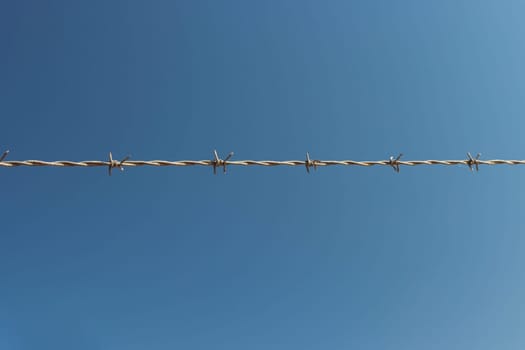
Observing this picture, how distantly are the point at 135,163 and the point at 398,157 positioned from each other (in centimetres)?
282

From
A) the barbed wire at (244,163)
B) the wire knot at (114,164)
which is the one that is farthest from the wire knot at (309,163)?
the wire knot at (114,164)

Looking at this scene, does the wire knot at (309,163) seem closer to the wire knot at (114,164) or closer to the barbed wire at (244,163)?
the barbed wire at (244,163)

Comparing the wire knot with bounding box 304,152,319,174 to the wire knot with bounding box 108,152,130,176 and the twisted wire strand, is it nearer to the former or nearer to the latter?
the twisted wire strand

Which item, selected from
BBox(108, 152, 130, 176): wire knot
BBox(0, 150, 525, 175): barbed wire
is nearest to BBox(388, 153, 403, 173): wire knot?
BBox(0, 150, 525, 175): barbed wire

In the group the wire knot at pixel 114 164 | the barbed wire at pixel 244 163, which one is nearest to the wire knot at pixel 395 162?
the barbed wire at pixel 244 163

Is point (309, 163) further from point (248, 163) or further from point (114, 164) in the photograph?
point (114, 164)

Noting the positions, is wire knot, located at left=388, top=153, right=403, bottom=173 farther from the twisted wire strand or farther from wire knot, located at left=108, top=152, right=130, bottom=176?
wire knot, located at left=108, top=152, right=130, bottom=176

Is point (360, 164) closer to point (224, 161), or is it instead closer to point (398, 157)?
point (398, 157)

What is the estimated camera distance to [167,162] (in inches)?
159

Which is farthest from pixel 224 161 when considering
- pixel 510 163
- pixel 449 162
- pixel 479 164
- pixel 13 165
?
pixel 510 163

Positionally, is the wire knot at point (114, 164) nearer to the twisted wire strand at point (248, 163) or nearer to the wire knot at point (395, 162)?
the twisted wire strand at point (248, 163)

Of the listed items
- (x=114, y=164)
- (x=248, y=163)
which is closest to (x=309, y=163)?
(x=248, y=163)

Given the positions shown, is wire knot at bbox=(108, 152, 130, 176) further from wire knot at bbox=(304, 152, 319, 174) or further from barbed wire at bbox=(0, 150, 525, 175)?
wire knot at bbox=(304, 152, 319, 174)

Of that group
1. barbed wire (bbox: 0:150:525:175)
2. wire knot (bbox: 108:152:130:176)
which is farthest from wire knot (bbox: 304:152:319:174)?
wire knot (bbox: 108:152:130:176)
